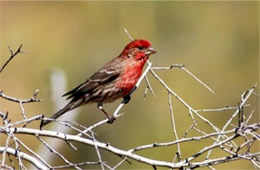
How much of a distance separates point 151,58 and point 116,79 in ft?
24.2

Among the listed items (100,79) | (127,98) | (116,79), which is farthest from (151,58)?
(127,98)

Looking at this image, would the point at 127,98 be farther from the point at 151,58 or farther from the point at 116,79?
the point at 151,58

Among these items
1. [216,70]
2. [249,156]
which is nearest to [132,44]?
[249,156]

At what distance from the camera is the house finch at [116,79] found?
8227mm

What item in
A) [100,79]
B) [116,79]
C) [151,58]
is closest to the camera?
[116,79]

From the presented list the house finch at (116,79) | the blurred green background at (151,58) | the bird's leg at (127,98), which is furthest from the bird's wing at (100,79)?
the blurred green background at (151,58)

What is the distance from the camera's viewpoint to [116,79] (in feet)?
27.8

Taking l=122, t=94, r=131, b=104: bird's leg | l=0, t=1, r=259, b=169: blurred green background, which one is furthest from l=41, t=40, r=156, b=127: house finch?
l=0, t=1, r=259, b=169: blurred green background

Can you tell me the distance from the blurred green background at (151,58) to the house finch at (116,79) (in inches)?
148

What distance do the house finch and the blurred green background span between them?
3748mm

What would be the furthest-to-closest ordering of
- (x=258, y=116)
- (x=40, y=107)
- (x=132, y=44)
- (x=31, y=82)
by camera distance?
(x=31, y=82) → (x=40, y=107) → (x=258, y=116) → (x=132, y=44)

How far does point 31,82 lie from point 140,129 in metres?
3.70

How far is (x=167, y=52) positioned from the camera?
55.7 feet

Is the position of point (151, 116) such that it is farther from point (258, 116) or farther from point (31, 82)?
point (31, 82)
